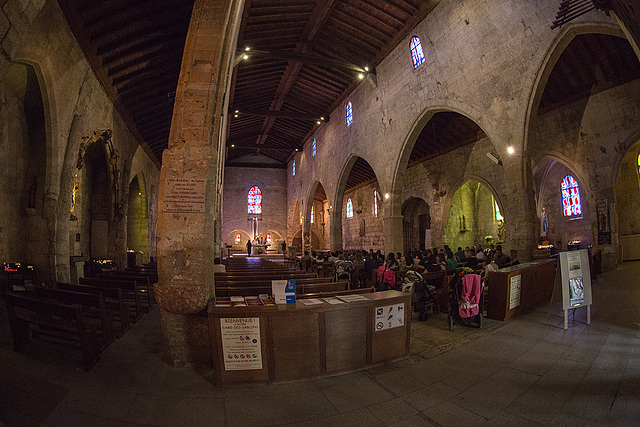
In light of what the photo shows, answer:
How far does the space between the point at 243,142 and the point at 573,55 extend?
20.8m

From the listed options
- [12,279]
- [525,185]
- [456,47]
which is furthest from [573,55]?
[12,279]

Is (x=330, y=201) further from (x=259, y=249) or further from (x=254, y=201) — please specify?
(x=254, y=201)

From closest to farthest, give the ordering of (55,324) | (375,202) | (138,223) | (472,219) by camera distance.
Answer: (55,324) < (138,223) < (472,219) < (375,202)

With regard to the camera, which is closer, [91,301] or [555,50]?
[91,301]

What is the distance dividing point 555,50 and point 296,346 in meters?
8.20

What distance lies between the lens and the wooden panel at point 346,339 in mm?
3170

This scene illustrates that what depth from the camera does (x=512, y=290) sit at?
5.34 m

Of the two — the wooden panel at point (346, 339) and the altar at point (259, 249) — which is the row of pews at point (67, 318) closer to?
the wooden panel at point (346, 339)

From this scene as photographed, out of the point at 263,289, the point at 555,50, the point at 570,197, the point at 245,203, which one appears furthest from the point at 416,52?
the point at 245,203

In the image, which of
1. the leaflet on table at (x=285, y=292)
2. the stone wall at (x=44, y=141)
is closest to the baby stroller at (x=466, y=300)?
A: the leaflet on table at (x=285, y=292)

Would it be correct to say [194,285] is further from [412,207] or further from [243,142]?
[243,142]

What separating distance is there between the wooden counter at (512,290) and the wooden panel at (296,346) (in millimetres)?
3664

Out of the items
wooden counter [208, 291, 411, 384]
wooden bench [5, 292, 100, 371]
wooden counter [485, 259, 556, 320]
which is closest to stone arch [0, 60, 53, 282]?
wooden bench [5, 292, 100, 371]

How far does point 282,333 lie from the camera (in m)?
3.03
